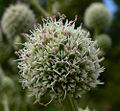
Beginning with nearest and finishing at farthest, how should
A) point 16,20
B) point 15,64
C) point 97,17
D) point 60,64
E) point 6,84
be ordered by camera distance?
point 60,64
point 16,20
point 6,84
point 97,17
point 15,64

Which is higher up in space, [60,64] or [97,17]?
[97,17]

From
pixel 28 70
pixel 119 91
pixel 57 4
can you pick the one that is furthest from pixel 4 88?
pixel 119 91

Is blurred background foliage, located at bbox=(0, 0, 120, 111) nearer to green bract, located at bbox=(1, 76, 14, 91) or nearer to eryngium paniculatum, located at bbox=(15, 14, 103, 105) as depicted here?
green bract, located at bbox=(1, 76, 14, 91)

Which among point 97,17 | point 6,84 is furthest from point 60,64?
point 97,17

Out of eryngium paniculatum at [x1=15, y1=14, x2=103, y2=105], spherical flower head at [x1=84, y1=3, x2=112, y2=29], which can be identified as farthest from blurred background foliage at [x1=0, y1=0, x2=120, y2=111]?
eryngium paniculatum at [x1=15, y1=14, x2=103, y2=105]

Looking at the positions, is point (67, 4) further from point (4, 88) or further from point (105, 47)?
point (4, 88)

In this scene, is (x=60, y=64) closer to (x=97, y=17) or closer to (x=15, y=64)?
(x=97, y=17)
